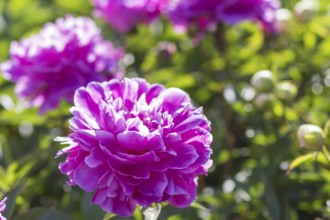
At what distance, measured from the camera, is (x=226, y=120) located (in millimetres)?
1377

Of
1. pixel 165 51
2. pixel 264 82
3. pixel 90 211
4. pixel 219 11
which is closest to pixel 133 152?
pixel 90 211

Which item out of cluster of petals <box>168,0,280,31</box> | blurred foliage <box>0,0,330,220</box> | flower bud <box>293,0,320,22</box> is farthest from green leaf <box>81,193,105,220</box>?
flower bud <box>293,0,320,22</box>

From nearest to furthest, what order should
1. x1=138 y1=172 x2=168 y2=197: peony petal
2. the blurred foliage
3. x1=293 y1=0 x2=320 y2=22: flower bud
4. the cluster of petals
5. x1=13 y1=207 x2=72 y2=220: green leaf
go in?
1. x1=138 y1=172 x2=168 y2=197: peony petal
2. x1=13 y1=207 x2=72 y2=220: green leaf
3. the blurred foliage
4. the cluster of petals
5. x1=293 y1=0 x2=320 y2=22: flower bud

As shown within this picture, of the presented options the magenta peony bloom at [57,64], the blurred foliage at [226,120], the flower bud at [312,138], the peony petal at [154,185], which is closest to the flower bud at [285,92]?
the blurred foliage at [226,120]

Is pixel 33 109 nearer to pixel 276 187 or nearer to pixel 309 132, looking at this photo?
pixel 276 187

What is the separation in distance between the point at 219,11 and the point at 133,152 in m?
0.60

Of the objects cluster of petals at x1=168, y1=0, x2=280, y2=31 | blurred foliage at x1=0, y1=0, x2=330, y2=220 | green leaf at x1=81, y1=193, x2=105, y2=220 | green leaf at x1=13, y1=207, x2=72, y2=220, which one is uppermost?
green leaf at x1=13, y1=207, x2=72, y2=220

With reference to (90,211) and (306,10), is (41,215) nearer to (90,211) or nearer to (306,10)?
(90,211)

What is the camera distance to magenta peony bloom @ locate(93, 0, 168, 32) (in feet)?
4.98

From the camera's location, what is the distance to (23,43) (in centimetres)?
123

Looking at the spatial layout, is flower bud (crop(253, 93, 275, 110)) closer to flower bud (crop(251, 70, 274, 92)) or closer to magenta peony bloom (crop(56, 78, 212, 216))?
flower bud (crop(251, 70, 274, 92))

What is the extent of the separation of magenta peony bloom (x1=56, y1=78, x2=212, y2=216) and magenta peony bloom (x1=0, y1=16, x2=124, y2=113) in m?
0.35

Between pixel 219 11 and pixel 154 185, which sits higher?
pixel 154 185

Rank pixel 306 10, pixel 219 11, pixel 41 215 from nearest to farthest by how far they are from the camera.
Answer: pixel 41 215 → pixel 219 11 → pixel 306 10
